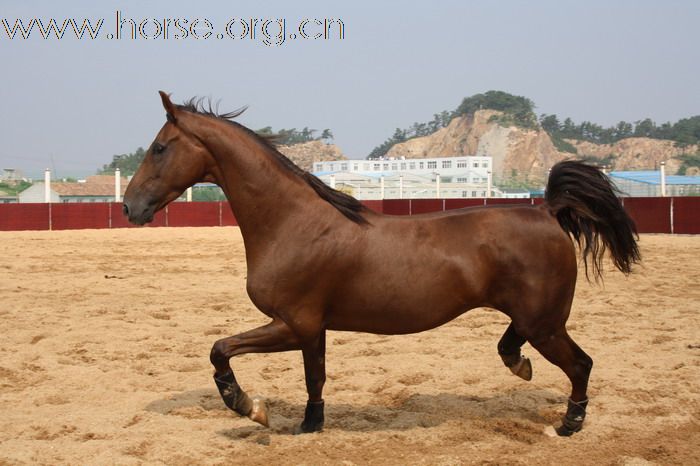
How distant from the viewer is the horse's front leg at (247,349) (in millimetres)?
4941

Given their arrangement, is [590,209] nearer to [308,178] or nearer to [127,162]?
[308,178]

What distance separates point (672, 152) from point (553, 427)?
129 meters

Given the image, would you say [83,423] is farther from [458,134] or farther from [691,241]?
[458,134]

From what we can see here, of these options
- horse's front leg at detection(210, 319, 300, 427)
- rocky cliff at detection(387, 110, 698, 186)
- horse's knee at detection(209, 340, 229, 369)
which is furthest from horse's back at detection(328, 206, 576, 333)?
rocky cliff at detection(387, 110, 698, 186)

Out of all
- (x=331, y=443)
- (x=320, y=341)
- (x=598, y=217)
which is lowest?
(x=331, y=443)

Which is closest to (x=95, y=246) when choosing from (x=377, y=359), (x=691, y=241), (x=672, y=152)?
(x=377, y=359)

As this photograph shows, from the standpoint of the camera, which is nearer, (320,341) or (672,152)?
(320,341)

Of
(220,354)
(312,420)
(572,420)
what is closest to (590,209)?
(572,420)

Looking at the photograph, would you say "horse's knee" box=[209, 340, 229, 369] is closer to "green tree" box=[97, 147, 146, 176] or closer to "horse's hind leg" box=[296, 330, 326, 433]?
"horse's hind leg" box=[296, 330, 326, 433]

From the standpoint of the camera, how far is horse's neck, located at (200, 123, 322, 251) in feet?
17.1

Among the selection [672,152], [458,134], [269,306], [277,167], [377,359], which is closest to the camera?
[269,306]

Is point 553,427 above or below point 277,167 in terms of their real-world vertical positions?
below

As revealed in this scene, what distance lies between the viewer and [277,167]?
5.36 metres

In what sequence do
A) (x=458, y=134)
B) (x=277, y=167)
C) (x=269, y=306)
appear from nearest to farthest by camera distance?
(x=269, y=306) < (x=277, y=167) < (x=458, y=134)
